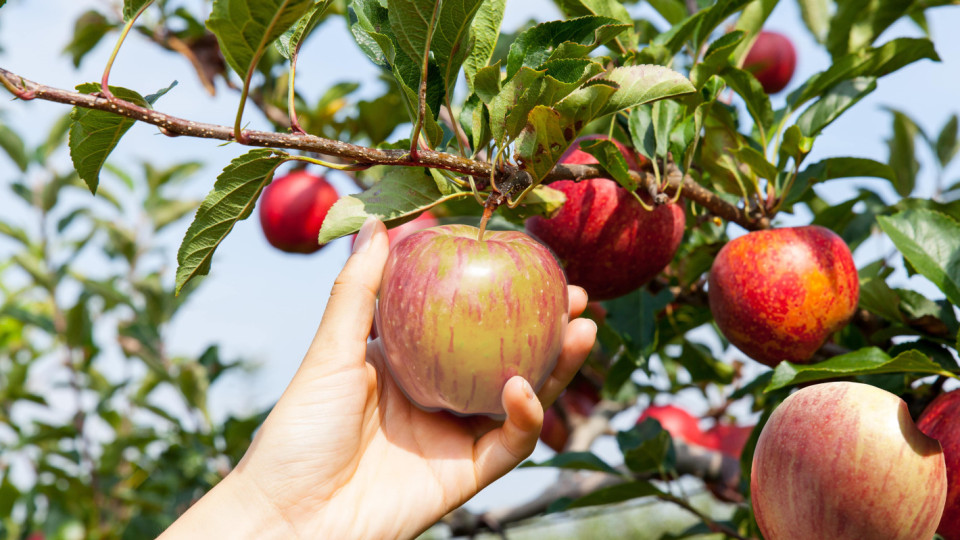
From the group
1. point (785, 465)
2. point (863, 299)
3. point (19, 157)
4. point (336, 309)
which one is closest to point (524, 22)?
point (863, 299)

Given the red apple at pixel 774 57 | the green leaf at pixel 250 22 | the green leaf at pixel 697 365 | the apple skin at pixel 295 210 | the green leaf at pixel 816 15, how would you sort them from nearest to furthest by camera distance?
the green leaf at pixel 250 22 < the green leaf at pixel 697 365 < the green leaf at pixel 816 15 < the apple skin at pixel 295 210 < the red apple at pixel 774 57

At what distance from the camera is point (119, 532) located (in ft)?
9.12

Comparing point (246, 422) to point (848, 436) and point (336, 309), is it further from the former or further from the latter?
point (848, 436)

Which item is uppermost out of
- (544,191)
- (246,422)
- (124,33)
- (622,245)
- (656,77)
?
(124,33)

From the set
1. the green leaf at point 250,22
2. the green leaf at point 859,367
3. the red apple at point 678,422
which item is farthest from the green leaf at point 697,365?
the green leaf at point 250,22

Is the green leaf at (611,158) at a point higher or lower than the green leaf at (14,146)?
higher

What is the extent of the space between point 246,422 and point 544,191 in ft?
4.96

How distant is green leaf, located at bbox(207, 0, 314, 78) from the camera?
26.3 inches

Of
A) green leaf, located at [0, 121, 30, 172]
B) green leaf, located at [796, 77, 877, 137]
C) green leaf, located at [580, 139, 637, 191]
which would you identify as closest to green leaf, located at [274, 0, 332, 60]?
green leaf, located at [580, 139, 637, 191]

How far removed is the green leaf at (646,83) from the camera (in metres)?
0.83

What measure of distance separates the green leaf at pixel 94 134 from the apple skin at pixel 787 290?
0.81 meters

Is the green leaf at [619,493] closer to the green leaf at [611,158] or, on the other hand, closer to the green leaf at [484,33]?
the green leaf at [611,158]

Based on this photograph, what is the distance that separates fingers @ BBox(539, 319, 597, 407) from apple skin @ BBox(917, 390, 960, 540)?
406 millimetres

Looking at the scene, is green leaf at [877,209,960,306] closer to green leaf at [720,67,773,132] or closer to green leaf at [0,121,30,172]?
green leaf at [720,67,773,132]
